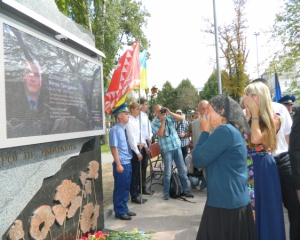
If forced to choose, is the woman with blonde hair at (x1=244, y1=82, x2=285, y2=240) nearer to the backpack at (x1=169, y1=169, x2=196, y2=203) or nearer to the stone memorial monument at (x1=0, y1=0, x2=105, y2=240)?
the stone memorial monument at (x1=0, y1=0, x2=105, y2=240)

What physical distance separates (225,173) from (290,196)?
1284mm

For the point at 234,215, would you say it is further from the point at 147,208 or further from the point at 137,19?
the point at 137,19

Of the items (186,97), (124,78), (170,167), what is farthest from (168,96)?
(124,78)

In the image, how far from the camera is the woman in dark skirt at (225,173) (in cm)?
243

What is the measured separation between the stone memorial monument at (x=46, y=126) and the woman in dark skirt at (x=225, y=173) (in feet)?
4.97

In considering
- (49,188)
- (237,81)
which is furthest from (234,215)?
(237,81)

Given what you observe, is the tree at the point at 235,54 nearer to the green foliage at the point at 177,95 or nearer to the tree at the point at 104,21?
the tree at the point at 104,21

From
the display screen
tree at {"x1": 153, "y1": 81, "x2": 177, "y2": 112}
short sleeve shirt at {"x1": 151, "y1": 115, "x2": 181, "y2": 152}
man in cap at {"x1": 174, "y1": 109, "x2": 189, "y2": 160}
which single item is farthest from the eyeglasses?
tree at {"x1": 153, "y1": 81, "x2": 177, "y2": 112}

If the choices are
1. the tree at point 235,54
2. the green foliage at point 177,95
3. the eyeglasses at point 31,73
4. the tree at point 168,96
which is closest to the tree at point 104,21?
the tree at point 235,54

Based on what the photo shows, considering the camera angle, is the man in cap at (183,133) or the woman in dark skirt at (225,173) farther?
the man in cap at (183,133)

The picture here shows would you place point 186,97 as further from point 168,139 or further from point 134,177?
point 134,177

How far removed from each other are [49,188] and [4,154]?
0.79 meters

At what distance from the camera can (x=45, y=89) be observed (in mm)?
2910

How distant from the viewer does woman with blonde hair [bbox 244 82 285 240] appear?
308cm
